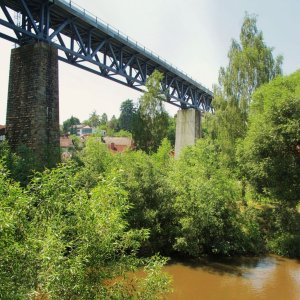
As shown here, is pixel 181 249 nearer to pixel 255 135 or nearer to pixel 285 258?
pixel 285 258

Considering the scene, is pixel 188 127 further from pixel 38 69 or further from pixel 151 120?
pixel 38 69

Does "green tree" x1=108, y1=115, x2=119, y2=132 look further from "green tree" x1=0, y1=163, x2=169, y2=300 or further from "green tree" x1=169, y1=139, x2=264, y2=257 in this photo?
"green tree" x1=0, y1=163, x2=169, y2=300

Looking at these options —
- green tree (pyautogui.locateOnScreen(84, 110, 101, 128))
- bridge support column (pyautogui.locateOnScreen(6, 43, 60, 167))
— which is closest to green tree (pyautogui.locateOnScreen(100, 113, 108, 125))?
green tree (pyautogui.locateOnScreen(84, 110, 101, 128))

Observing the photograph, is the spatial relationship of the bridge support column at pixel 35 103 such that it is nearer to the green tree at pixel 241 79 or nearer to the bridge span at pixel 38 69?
the bridge span at pixel 38 69

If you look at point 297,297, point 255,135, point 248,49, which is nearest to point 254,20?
point 248,49

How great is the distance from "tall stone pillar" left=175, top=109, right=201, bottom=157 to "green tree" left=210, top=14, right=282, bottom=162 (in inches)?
525

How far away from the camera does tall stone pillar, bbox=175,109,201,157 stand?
4109 centimetres

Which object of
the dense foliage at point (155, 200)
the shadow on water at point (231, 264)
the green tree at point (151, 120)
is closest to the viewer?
the dense foliage at point (155, 200)

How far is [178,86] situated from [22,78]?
21593 mm

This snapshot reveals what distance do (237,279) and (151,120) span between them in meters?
16.4

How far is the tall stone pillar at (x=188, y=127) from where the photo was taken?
4109 centimetres

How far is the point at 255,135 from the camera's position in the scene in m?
19.7

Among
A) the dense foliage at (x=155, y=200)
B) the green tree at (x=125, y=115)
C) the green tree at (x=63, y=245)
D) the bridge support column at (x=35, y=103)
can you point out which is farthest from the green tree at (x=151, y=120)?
the green tree at (x=125, y=115)

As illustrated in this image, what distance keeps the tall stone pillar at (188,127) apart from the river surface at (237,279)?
24105 millimetres
